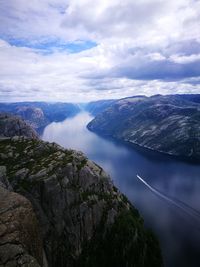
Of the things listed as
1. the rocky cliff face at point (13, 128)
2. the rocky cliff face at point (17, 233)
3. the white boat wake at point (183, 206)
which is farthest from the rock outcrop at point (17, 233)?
the rocky cliff face at point (13, 128)

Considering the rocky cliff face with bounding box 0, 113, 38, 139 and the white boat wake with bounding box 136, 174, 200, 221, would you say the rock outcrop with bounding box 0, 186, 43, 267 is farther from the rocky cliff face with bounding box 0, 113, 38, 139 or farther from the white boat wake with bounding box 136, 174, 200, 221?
the rocky cliff face with bounding box 0, 113, 38, 139

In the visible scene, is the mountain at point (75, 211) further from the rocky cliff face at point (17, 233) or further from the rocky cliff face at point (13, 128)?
the rocky cliff face at point (17, 233)

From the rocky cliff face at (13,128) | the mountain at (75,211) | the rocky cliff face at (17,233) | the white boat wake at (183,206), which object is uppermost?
the rocky cliff face at (17,233)

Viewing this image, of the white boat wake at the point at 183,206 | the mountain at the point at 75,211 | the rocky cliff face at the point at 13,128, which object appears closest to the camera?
the mountain at the point at 75,211

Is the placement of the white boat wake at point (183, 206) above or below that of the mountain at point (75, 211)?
below

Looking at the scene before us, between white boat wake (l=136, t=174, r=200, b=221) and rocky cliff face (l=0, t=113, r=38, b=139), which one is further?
rocky cliff face (l=0, t=113, r=38, b=139)

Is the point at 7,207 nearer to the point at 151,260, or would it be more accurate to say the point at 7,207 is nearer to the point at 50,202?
the point at 50,202


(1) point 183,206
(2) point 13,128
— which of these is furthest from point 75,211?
(1) point 183,206

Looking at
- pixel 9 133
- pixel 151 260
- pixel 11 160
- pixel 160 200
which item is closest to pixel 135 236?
pixel 151 260

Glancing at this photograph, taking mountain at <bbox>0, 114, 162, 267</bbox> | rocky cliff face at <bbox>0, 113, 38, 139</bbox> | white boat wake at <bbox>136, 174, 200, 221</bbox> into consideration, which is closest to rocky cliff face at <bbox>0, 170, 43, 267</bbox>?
mountain at <bbox>0, 114, 162, 267</bbox>

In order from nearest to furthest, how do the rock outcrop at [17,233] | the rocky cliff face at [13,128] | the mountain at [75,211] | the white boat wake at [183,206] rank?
the rock outcrop at [17,233], the mountain at [75,211], the white boat wake at [183,206], the rocky cliff face at [13,128]
